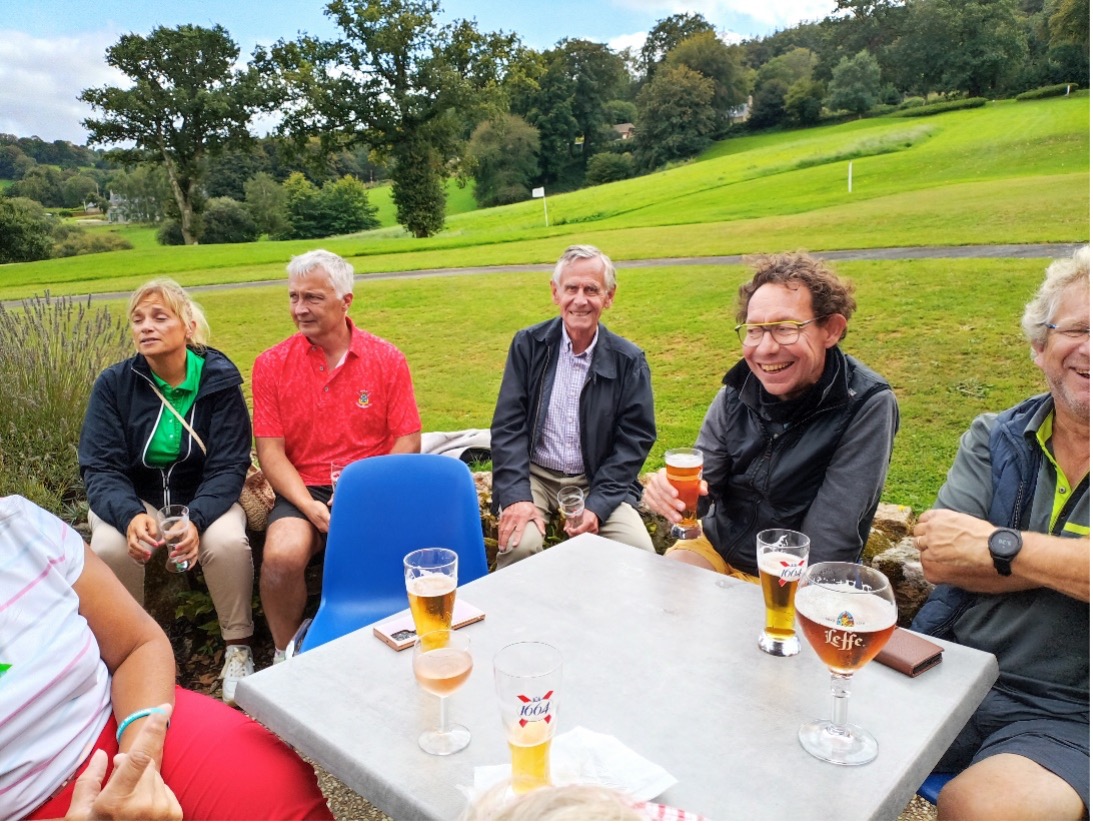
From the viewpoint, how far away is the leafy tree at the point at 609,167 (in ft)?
70.5

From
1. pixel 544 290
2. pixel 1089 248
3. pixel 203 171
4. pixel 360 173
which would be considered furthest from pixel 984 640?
pixel 360 173

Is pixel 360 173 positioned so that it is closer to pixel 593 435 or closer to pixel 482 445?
pixel 482 445

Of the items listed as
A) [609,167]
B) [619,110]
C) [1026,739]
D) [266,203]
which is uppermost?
[619,110]

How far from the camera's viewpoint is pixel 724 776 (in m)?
1.12

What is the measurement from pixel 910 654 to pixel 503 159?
19.4 m

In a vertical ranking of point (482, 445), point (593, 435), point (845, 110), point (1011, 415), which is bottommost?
point (482, 445)

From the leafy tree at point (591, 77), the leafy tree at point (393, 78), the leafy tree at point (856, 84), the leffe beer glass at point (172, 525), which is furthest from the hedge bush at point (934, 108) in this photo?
the leffe beer glass at point (172, 525)

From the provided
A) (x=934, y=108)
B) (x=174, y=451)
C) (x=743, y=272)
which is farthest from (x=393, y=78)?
(x=174, y=451)

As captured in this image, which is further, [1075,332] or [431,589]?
[1075,332]

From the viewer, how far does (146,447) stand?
3.04m

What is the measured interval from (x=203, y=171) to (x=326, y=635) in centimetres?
1185

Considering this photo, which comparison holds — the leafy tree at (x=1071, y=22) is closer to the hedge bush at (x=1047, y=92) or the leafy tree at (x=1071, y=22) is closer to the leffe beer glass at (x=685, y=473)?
the hedge bush at (x=1047, y=92)

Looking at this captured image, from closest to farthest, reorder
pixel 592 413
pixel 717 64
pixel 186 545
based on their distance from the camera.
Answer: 1. pixel 186 545
2. pixel 592 413
3. pixel 717 64

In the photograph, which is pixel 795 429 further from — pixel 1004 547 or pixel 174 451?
pixel 174 451
